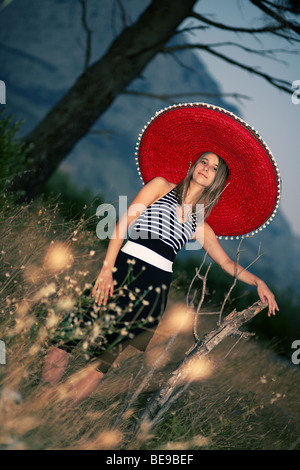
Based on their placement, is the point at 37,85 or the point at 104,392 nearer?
the point at 104,392

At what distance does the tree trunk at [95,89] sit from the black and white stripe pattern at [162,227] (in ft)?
9.63

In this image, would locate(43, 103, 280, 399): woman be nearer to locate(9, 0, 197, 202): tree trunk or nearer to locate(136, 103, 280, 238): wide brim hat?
locate(136, 103, 280, 238): wide brim hat

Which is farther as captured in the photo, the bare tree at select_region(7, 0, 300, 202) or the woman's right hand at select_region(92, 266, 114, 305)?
the bare tree at select_region(7, 0, 300, 202)

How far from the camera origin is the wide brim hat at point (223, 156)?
2.46 m

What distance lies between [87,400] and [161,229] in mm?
1220

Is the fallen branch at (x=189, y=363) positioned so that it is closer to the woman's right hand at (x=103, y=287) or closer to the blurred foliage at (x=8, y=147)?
the woman's right hand at (x=103, y=287)

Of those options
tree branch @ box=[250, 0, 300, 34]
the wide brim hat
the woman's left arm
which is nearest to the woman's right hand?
the woman's left arm

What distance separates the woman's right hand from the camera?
6.84 feet

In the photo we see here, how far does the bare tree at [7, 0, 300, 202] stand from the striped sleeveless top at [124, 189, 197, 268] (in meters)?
2.91

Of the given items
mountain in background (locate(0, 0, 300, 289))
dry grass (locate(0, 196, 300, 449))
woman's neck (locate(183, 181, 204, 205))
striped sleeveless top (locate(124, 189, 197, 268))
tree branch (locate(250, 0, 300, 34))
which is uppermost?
tree branch (locate(250, 0, 300, 34))
